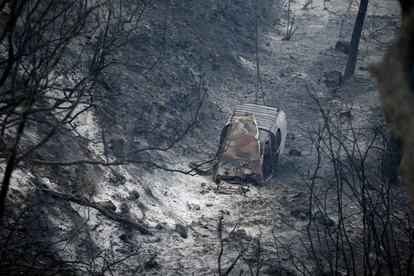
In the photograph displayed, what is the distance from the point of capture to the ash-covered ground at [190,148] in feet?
19.6

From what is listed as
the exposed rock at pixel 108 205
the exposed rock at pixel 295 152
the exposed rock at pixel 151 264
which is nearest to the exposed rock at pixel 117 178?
the exposed rock at pixel 108 205

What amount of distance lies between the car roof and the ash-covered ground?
3.98 ft

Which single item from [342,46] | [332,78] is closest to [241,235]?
[332,78]

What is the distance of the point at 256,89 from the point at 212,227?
7598mm

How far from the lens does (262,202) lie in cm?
876

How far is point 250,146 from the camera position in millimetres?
9328

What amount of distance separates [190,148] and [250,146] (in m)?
1.87

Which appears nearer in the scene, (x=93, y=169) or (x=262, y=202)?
(x=93, y=169)

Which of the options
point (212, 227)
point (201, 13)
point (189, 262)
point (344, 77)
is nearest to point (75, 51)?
point (212, 227)

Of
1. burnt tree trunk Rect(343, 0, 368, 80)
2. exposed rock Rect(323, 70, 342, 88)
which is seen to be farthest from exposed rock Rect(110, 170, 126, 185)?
burnt tree trunk Rect(343, 0, 368, 80)

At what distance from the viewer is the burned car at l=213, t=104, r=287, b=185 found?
362 inches

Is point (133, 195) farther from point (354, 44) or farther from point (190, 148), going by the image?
point (354, 44)

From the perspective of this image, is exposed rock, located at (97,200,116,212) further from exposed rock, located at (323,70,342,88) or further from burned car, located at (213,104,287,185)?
exposed rock, located at (323,70,342,88)

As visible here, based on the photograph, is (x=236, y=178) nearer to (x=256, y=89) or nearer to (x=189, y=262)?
(x=189, y=262)
